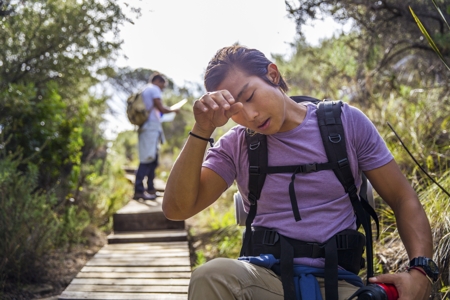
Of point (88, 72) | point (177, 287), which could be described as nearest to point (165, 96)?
point (88, 72)

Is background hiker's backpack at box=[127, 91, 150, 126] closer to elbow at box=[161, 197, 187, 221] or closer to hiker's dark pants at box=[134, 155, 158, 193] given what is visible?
hiker's dark pants at box=[134, 155, 158, 193]

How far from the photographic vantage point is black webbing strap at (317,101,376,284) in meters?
2.04

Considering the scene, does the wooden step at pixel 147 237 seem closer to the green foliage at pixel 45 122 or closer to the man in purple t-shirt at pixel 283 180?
the green foliage at pixel 45 122

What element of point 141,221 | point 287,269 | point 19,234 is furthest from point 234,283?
point 141,221

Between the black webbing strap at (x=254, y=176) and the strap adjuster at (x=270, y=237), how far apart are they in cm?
10

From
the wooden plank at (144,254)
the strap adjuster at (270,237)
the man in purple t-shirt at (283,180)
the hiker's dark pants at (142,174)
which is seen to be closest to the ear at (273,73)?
the man in purple t-shirt at (283,180)

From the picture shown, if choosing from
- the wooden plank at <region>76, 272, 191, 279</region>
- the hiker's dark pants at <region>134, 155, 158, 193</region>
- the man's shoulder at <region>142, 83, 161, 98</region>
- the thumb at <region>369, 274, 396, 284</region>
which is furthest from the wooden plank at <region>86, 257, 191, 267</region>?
the man's shoulder at <region>142, 83, 161, 98</region>

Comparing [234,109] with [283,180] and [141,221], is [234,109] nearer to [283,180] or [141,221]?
[283,180]

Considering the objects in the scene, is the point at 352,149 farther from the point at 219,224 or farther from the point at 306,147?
the point at 219,224

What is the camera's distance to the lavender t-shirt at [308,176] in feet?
6.64

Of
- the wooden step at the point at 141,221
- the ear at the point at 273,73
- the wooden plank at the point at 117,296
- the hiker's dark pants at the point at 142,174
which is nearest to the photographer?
the ear at the point at 273,73

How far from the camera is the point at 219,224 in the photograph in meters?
6.56

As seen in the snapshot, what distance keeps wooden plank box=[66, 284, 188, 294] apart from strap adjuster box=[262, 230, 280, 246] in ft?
5.54

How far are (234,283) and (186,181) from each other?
1.70 feet
